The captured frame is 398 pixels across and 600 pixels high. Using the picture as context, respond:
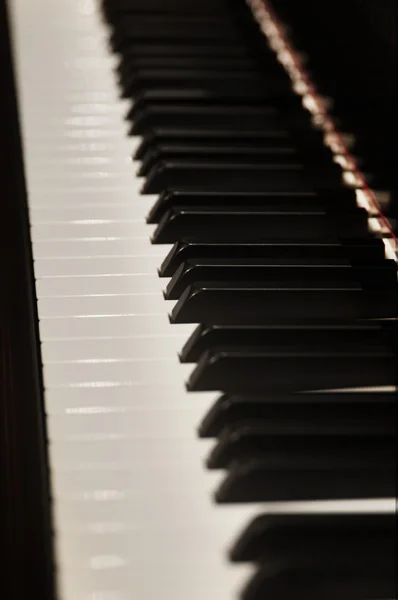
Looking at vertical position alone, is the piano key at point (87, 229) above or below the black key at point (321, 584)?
above

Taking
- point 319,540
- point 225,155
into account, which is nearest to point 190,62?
point 225,155

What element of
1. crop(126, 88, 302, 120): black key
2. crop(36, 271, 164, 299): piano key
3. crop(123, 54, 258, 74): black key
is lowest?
crop(36, 271, 164, 299): piano key

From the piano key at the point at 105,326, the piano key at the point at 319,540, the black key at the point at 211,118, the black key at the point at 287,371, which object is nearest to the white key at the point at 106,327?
the piano key at the point at 105,326

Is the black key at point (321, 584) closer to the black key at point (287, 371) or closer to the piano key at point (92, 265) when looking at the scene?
the black key at point (287, 371)

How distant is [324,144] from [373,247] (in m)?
0.29

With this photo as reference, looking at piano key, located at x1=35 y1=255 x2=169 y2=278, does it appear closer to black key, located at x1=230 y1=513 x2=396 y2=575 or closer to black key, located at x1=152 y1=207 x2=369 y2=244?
black key, located at x1=152 y1=207 x2=369 y2=244

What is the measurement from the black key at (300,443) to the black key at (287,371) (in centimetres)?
8

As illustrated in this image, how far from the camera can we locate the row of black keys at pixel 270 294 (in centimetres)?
80

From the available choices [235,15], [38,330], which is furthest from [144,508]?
[235,15]

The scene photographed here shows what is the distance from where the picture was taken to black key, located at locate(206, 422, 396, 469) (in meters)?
0.87

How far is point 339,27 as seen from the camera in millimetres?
1482

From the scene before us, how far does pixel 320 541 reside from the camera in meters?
0.79

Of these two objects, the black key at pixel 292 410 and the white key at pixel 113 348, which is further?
the white key at pixel 113 348

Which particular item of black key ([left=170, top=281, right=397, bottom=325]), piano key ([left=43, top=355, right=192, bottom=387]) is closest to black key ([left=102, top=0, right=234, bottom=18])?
black key ([left=170, top=281, right=397, bottom=325])
